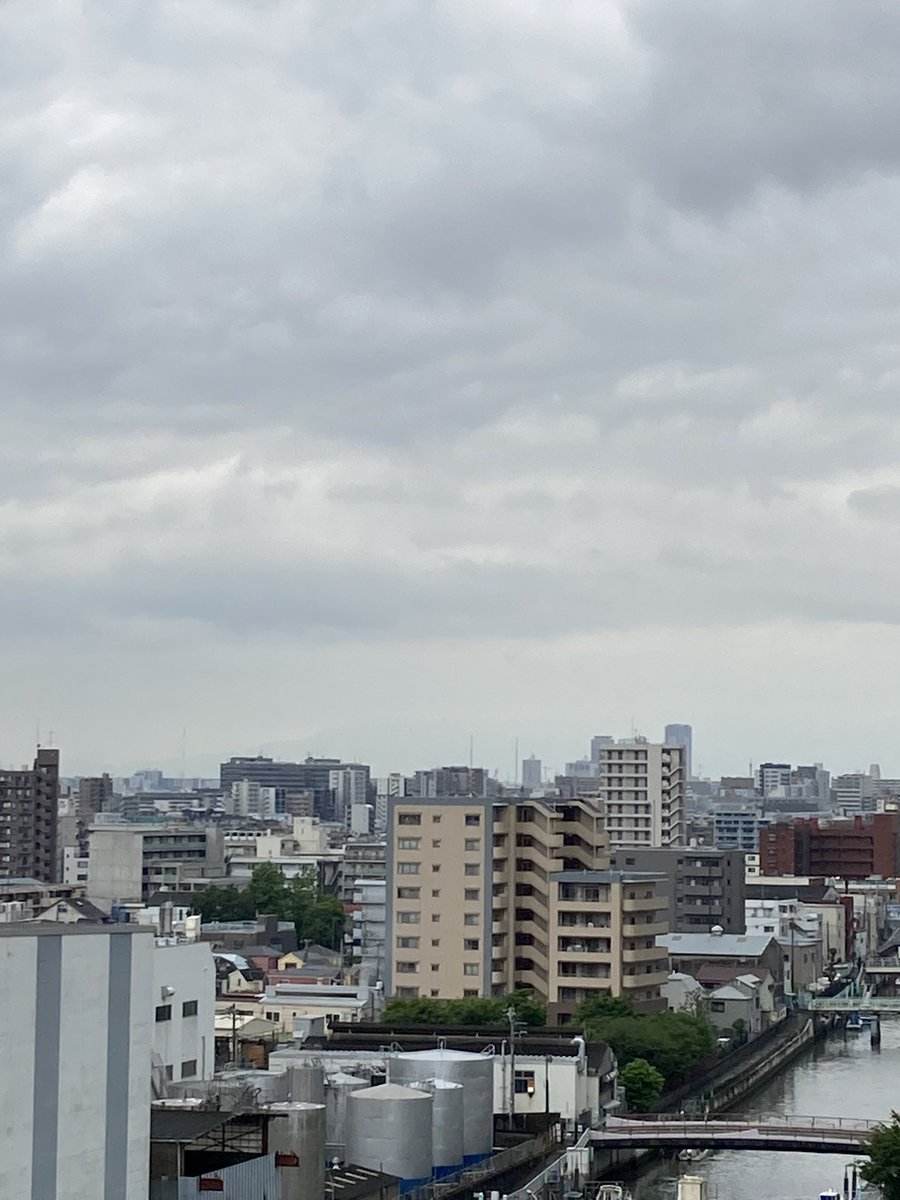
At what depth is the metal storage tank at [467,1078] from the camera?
1809 centimetres

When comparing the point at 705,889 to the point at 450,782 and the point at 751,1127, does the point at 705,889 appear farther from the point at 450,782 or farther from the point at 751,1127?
the point at 450,782

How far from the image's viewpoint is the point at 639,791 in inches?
2046

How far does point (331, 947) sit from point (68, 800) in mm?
49745

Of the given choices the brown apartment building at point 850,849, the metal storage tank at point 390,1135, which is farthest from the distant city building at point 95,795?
the metal storage tank at point 390,1135

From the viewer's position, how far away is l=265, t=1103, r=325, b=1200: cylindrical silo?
13664 millimetres

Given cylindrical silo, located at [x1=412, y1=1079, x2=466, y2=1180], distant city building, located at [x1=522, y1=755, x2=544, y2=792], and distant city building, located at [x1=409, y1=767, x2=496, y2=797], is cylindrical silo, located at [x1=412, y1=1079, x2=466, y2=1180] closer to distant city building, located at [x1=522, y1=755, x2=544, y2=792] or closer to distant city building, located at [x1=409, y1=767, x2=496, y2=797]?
distant city building, located at [x1=409, y1=767, x2=496, y2=797]

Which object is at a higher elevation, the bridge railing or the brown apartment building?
the brown apartment building

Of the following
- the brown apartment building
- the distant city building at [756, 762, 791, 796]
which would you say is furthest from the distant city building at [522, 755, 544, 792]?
the brown apartment building

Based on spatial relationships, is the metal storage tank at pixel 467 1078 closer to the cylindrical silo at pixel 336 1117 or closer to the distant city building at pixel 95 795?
the cylindrical silo at pixel 336 1117

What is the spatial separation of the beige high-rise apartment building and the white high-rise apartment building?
24255 millimetres

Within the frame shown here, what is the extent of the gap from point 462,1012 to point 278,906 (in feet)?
54.6

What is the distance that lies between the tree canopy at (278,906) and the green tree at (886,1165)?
23.2m

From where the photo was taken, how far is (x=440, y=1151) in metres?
17.4

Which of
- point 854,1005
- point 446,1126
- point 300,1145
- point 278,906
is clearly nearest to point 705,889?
point 854,1005
